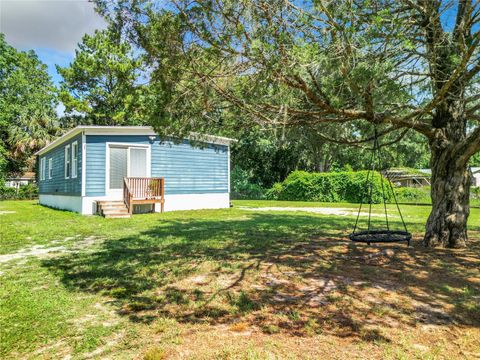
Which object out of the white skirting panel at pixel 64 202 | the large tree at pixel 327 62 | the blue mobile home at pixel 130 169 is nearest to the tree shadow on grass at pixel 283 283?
the large tree at pixel 327 62

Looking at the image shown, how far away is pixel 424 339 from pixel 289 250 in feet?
10.7

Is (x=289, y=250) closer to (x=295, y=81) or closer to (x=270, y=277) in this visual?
(x=270, y=277)

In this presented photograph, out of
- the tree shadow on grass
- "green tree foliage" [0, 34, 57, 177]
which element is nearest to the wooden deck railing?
the tree shadow on grass

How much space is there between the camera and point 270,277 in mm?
4117

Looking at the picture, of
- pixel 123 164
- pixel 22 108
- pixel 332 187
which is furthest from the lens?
pixel 22 108

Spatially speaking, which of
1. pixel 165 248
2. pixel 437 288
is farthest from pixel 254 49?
pixel 165 248

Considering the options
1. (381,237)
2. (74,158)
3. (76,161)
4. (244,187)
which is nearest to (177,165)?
(76,161)

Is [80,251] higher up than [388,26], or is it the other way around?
[388,26]

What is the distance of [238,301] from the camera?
130 inches

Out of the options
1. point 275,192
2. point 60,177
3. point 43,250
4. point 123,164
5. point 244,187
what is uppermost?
point 123,164

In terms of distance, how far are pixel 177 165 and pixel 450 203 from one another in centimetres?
1040

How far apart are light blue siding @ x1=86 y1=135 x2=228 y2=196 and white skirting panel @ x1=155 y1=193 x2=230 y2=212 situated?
7.1 inches

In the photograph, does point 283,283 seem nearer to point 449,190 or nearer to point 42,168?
point 449,190

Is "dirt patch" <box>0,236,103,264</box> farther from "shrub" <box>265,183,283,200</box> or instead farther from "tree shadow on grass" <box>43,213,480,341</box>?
"shrub" <box>265,183,283,200</box>
